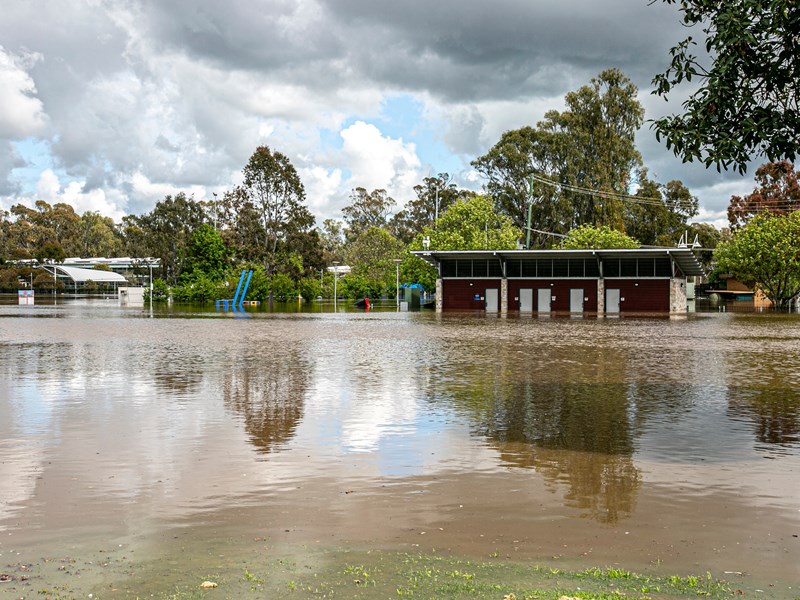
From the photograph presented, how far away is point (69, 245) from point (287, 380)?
140 m

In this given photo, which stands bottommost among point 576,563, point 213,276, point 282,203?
point 576,563

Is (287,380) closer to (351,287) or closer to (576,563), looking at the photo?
(576,563)

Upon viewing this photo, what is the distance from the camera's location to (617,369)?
2083 cm

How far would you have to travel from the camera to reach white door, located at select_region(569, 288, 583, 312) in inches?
2680

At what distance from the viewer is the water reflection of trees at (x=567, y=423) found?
8.77m

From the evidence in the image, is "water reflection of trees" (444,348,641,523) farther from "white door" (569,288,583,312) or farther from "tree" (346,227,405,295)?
"tree" (346,227,405,295)

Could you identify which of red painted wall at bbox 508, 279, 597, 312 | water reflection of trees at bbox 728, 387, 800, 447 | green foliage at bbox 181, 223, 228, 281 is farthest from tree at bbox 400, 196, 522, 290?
water reflection of trees at bbox 728, 387, 800, 447

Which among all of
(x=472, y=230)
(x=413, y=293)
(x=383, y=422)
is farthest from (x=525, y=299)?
(x=383, y=422)

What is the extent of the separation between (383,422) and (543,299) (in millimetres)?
57467

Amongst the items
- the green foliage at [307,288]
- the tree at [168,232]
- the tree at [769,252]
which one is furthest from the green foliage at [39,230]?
the tree at [769,252]

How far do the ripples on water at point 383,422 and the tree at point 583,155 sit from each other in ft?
204

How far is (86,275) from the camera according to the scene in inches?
5059

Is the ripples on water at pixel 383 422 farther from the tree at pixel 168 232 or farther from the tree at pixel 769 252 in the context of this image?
the tree at pixel 168 232

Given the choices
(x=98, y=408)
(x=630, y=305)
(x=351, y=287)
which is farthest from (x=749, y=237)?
(x=98, y=408)
